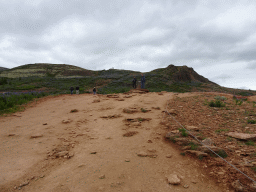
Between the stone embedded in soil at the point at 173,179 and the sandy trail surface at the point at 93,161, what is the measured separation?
0.07 m

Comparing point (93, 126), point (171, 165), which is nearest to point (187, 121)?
point (171, 165)

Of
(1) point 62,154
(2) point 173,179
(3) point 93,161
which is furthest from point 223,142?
(1) point 62,154

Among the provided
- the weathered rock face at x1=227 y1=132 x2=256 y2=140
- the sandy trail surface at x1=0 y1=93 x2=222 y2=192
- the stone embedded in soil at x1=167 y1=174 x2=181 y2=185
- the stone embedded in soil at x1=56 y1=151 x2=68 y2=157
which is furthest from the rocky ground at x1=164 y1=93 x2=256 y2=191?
the stone embedded in soil at x1=56 y1=151 x2=68 y2=157

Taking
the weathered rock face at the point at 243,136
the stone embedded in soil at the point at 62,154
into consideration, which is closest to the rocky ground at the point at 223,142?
the weathered rock face at the point at 243,136

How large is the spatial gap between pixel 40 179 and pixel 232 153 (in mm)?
4520

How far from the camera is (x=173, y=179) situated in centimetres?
281

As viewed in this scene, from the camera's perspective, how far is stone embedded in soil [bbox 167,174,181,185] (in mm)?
2738

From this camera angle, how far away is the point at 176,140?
4367mm

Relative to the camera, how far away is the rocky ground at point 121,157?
2795mm

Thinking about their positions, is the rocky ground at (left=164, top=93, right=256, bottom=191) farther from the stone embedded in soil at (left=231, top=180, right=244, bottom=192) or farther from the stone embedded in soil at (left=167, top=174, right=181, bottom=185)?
the stone embedded in soil at (left=167, top=174, right=181, bottom=185)

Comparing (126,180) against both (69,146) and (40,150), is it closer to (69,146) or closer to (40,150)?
(69,146)

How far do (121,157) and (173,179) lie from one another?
4.67ft

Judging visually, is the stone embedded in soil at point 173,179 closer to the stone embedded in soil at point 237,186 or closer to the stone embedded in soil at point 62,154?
the stone embedded in soil at point 237,186

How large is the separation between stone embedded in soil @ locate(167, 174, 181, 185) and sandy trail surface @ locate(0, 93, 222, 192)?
2.6 inches
